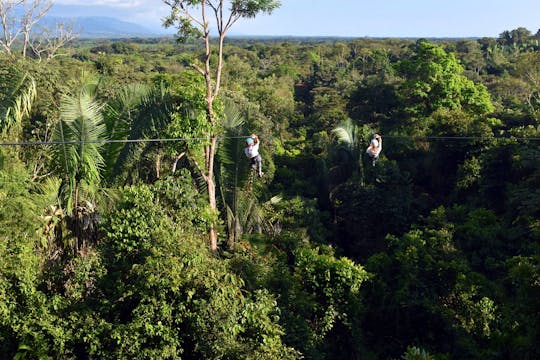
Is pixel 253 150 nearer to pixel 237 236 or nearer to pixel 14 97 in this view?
pixel 237 236

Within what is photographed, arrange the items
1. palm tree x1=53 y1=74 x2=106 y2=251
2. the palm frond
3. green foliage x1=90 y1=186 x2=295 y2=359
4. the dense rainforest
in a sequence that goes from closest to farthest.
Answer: green foliage x1=90 y1=186 x2=295 y2=359 → the dense rainforest → palm tree x1=53 y1=74 x2=106 y2=251 → the palm frond

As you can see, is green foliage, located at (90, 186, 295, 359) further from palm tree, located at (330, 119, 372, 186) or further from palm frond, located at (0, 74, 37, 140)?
palm tree, located at (330, 119, 372, 186)

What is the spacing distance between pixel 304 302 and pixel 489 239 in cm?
566

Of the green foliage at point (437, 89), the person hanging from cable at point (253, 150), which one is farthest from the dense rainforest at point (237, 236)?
the green foliage at point (437, 89)

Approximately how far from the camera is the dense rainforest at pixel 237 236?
539cm

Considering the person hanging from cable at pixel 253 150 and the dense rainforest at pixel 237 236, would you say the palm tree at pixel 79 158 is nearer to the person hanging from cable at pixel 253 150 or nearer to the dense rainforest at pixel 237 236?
the dense rainforest at pixel 237 236

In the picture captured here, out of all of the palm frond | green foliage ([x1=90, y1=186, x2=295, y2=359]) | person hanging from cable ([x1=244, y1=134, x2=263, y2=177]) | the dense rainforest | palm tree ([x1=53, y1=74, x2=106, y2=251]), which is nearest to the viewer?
green foliage ([x1=90, y1=186, x2=295, y2=359])

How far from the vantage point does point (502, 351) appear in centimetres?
662

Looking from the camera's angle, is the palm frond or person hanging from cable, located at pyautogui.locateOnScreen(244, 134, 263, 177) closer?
the palm frond

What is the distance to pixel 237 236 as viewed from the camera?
9586mm

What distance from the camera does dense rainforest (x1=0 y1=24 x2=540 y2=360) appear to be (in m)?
5.39

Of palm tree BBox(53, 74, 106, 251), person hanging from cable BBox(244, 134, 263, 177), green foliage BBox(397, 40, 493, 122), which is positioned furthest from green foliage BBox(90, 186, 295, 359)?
green foliage BBox(397, 40, 493, 122)

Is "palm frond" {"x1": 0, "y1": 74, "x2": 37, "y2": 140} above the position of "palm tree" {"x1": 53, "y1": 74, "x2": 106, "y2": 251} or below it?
above

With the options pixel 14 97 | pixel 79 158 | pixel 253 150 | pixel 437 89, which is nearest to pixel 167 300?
pixel 79 158
